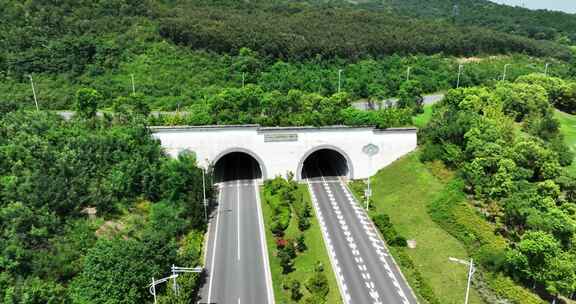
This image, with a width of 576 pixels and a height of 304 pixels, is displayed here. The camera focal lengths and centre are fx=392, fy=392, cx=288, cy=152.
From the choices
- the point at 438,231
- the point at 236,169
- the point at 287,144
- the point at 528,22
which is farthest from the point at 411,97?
the point at 528,22

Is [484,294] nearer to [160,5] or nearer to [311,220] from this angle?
[311,220]

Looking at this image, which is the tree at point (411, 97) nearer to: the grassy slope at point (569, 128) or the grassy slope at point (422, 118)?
the grassy slope at point (422, 118)

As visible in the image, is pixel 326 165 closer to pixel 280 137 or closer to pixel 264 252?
pixel 280 137

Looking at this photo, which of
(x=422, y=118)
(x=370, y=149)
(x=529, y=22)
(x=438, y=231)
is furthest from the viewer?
(x=529, y=22)

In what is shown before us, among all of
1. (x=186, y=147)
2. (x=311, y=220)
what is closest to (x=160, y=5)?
(x=186, y=147)

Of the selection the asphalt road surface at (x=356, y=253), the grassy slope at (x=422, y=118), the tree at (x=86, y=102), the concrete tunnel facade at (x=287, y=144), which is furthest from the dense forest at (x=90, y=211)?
the grassy slope at (x=422, y=118)

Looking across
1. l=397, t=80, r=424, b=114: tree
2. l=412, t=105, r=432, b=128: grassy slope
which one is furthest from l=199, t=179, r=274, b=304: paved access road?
l=397, t=80, r=424, b=114: tree
